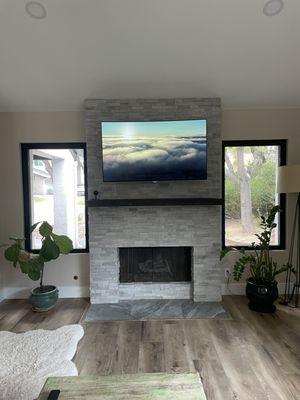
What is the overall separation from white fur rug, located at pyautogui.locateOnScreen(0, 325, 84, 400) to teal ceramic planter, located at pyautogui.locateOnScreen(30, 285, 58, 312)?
17.6 inches

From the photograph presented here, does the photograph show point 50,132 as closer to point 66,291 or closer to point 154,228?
point 154,228

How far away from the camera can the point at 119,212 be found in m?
3.52

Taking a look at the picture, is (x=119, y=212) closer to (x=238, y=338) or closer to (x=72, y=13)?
(x=238, y=338)

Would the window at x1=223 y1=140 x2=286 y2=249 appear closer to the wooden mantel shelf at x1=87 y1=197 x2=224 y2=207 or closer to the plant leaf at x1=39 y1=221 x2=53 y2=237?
the wooden mantel shelf at x1=87 y1=197 x2=224 y2=207

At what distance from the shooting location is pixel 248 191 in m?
3.77

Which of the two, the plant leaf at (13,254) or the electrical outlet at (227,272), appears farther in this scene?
the electrical outlet at (227,272)

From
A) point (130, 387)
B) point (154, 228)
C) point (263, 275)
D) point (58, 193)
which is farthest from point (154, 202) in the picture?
point (130, 387)

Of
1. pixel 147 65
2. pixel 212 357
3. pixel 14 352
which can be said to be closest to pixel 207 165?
pixel 147 65

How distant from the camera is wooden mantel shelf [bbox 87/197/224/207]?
3293 mm

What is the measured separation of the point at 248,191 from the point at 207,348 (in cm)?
209

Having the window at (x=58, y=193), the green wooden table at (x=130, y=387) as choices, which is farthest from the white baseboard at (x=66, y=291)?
the green wooden table at (x=130, y=387)

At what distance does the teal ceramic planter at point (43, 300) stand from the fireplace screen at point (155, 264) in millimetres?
853

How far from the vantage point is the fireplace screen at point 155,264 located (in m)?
3.65

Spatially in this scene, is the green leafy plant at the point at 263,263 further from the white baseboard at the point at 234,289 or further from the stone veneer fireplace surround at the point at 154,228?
the white baseboard at the point at 234,289
